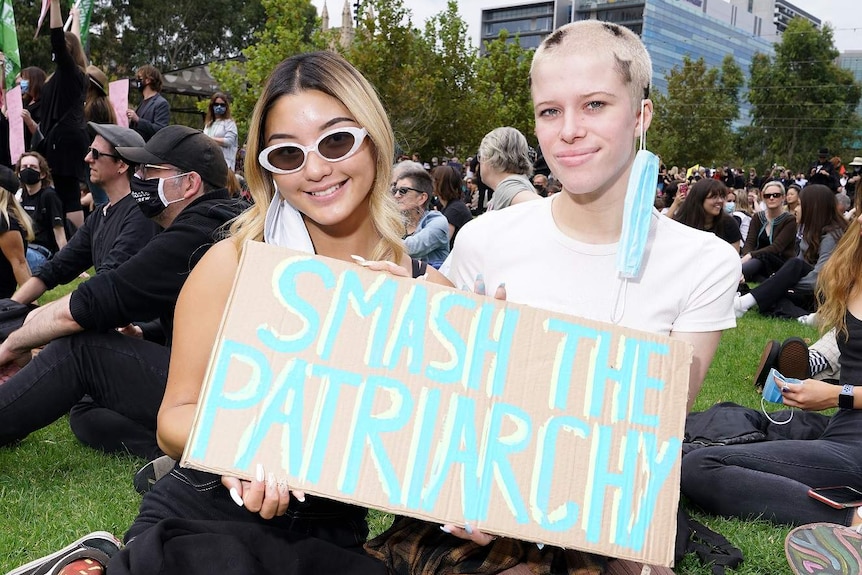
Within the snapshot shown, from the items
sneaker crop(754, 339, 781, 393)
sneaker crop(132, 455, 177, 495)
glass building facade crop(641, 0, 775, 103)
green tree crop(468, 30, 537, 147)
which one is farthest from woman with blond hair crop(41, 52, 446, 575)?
glass building facade crop(641, 0, 775, 103)

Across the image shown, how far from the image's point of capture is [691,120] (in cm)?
5956

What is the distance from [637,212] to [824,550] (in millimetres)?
1586

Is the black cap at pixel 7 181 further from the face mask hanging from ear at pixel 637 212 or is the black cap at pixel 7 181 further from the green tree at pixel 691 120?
the green tree at pixel 691 120

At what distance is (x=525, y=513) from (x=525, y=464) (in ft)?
0.38

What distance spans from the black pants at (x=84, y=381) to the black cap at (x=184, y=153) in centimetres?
94

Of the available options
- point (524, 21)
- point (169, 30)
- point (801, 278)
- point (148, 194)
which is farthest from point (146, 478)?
point (524, 21)

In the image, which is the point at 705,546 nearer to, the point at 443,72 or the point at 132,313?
the point at 132,313

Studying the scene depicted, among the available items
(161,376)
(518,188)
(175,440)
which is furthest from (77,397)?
(518,188)

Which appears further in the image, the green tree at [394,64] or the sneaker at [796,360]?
the green tree at [394,64]

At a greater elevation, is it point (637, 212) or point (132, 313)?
point (637, 212)

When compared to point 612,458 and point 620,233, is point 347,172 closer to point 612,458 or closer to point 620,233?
point 620,233

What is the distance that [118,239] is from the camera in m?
4.70

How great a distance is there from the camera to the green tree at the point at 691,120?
193 feet

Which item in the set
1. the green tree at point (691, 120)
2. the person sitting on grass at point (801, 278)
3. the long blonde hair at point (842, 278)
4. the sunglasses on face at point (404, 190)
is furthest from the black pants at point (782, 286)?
the green tree at point (691, 120)
